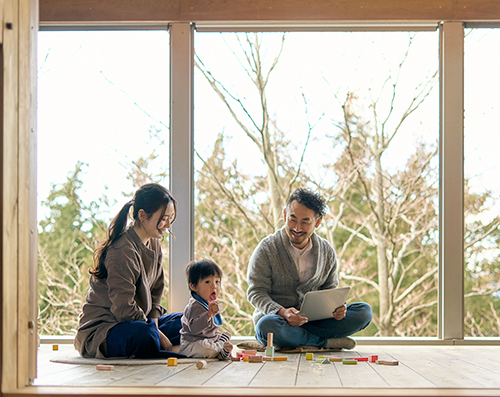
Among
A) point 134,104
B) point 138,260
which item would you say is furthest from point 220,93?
point 138,260

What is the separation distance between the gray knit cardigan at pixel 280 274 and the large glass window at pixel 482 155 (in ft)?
5.85

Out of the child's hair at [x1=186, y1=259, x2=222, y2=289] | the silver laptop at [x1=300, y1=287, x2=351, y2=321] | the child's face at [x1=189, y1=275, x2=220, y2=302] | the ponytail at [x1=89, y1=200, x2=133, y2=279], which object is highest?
the ponytail at [x1=89, y1=200, x2=133, y2=279]

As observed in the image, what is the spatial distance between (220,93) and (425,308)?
2.34m

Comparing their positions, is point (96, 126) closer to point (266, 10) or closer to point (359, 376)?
point (266, 10)

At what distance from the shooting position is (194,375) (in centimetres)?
182

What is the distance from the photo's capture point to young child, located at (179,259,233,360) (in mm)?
2270

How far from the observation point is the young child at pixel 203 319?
227 cm

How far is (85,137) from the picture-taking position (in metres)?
4.03

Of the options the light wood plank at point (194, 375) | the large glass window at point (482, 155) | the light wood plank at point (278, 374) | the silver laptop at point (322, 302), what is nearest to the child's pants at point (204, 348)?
the light wood plank at point (194, 375)

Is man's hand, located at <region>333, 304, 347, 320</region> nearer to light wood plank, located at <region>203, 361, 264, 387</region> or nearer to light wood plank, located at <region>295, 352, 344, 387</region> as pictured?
light wood plank, located at <region>295, 352, 344, 387</region>

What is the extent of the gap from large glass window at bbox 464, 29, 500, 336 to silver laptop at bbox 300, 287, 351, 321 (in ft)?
6.39

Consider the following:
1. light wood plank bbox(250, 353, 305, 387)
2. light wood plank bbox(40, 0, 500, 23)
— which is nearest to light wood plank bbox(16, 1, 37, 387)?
light wood plank bbox(250, 353, 305, 387)

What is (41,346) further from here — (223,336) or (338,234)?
(338,234)

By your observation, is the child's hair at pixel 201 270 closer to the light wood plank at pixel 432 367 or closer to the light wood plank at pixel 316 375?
the light wood plank at pixel 316 375
